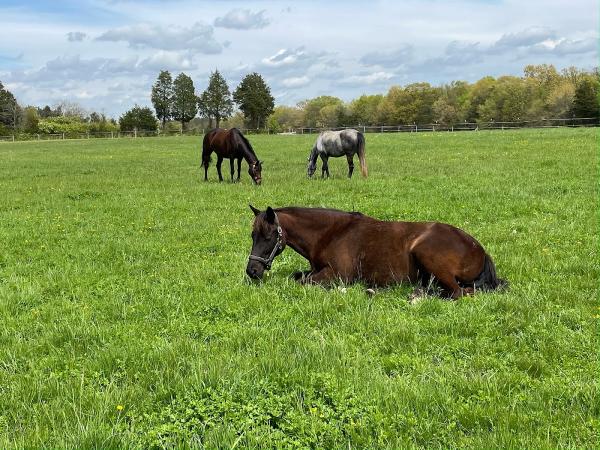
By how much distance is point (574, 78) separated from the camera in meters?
107

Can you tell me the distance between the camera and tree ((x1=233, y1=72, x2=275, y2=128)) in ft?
368

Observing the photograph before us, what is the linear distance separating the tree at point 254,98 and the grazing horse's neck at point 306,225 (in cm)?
10867

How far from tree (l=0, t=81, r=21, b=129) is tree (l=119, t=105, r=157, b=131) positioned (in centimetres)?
2866

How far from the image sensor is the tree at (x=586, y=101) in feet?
235

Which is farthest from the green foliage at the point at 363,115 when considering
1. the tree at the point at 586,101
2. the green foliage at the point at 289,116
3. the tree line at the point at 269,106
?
the tree at the point at 586,101

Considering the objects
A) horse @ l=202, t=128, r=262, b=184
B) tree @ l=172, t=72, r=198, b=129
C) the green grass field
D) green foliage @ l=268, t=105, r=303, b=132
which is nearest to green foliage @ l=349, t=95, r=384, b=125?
green foliage @ l=268, t=105, r=303, b=132

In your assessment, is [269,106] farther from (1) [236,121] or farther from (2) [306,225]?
(2) [306,225]

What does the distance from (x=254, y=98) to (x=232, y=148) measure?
9557 cm

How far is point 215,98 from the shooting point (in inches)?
Result: 4402

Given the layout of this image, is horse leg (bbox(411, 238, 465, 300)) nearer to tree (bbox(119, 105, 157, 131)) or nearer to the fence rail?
the fence rail

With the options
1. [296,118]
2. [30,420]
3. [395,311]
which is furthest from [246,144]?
[296,118]

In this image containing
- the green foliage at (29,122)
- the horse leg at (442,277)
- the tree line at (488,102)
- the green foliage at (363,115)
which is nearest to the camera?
the horse leg at (442,277)

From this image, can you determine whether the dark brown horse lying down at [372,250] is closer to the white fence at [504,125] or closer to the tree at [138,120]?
the white fence at [504,125]

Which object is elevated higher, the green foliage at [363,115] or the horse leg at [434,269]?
the green foliage at [363,115]
